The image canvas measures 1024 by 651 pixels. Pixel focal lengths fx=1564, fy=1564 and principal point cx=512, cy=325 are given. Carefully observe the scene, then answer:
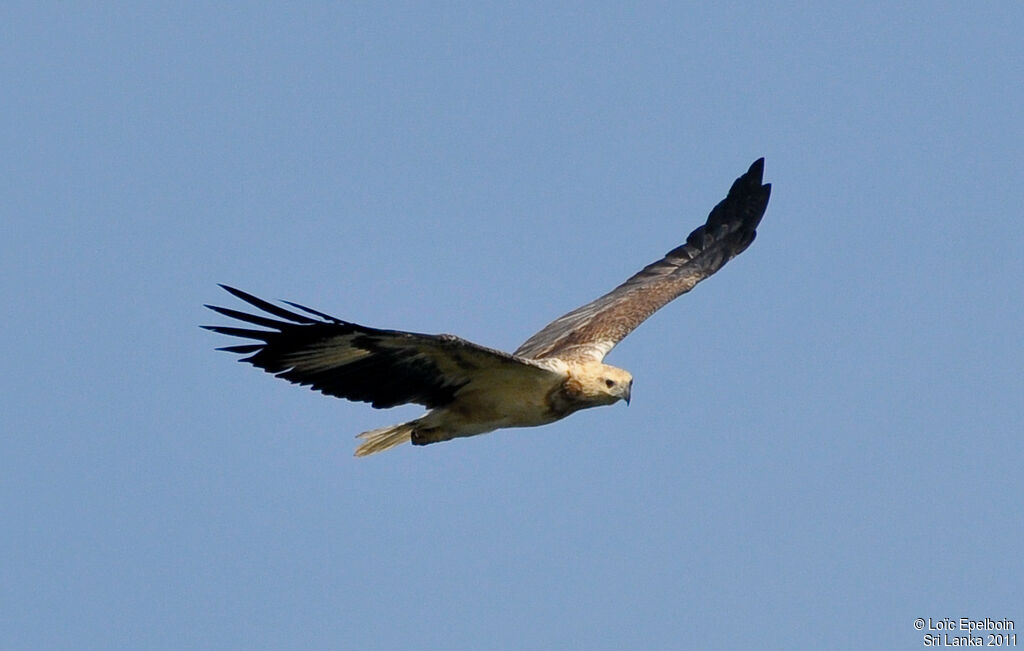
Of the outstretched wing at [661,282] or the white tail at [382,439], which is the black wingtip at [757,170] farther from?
the white tail at [382,439]

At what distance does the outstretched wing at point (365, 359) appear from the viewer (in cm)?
964

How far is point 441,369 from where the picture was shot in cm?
1038

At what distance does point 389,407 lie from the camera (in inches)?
416

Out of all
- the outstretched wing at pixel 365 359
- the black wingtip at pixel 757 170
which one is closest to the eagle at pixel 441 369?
the outstretched wing at pixel 365 359

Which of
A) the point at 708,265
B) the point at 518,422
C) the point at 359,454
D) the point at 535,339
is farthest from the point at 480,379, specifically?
the point at 708,265

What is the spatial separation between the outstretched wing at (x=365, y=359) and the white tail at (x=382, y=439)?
0.91 m

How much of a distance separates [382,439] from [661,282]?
3.65 m

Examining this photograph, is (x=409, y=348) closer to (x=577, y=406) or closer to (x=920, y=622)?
(x=577, y=406)

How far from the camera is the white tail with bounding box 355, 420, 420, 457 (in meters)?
11.6

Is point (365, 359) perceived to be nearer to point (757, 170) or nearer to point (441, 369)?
point (441, 369)

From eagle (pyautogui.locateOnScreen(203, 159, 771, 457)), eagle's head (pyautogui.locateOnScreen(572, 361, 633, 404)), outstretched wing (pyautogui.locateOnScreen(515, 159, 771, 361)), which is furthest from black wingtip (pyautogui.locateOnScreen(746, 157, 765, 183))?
eagle's head (pyautogui.locateOnScreen(572, 361, 633, 404))

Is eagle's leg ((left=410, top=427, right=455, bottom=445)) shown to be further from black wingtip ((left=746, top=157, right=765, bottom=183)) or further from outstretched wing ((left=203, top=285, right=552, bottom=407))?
black wingtip ((left=746, top=157, right=765, bottom=183))

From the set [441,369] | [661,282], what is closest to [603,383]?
[441,369]

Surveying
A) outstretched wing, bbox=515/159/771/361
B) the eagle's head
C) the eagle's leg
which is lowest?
the eagle's leg
